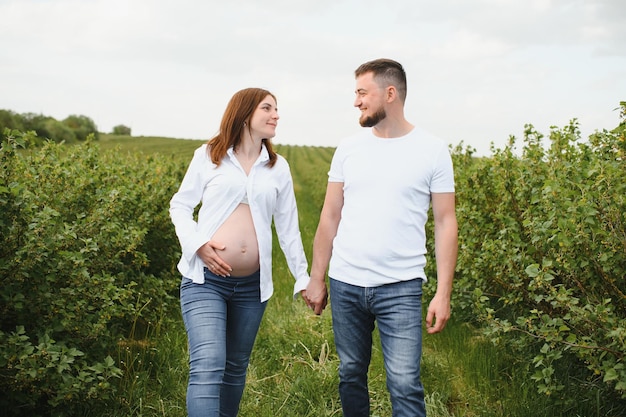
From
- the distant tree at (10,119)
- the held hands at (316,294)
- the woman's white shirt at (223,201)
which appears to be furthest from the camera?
the distant tree at (10,119)

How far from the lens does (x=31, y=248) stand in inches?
137

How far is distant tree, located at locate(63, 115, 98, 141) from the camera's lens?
242 feet

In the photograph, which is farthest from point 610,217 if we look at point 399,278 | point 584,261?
point 399,278

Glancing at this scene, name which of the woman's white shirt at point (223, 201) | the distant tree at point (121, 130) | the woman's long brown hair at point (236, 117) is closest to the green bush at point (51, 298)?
the woman's white shirt at point (223, 201)

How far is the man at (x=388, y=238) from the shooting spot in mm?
3096

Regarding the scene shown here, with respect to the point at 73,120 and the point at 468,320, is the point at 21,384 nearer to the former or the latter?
the point at 468,320

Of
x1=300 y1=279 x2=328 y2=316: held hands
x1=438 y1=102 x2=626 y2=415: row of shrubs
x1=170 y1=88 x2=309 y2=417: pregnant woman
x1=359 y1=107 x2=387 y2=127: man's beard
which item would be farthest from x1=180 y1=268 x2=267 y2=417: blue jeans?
x1=438 y1=102 x2=626 y2=415: row of shrubs

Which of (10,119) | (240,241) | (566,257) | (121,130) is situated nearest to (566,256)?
(566,257)

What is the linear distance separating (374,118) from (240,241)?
0.99 meters

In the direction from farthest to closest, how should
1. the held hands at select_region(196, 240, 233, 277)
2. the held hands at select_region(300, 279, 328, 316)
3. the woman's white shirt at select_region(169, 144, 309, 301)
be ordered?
the held hands at select_region(300, 279, 328, 316) → the woman's white shirt at select_region(169, 144, 309, 301) → the held hands at select_region(196, 240, 233, 277)

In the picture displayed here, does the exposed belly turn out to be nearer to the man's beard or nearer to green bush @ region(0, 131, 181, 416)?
the man's beard

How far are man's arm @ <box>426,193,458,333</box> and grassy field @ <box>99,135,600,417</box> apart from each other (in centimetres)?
143

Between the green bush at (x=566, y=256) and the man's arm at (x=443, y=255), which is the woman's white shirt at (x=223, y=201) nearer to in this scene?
the man's arm at (x=443, y=255)

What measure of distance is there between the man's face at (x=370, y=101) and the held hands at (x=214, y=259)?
103cm
